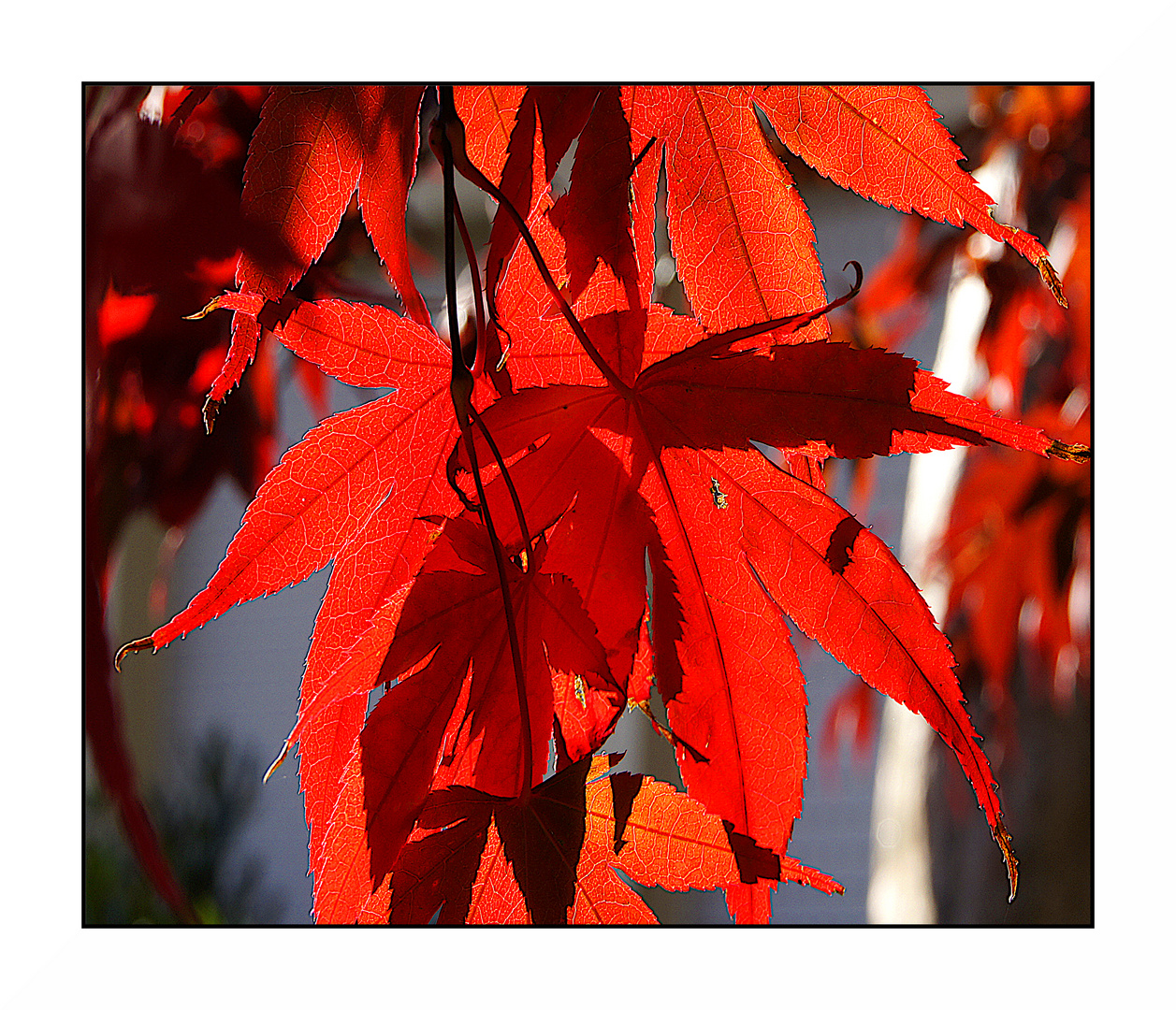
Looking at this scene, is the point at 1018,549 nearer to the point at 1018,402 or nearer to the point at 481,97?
the point at 1018,402

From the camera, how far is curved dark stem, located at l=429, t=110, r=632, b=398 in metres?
0.45

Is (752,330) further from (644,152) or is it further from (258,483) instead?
(258,483)

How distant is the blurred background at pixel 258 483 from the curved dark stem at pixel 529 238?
0.19ft

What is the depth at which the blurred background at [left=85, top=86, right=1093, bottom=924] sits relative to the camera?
0.69 metres

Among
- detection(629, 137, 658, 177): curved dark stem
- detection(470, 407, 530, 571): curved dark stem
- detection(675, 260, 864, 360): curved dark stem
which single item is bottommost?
detection(470, 407, 530, 571): curved dark stem

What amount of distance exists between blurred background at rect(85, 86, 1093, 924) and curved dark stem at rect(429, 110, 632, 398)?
0.06 m

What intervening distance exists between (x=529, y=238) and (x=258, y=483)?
0.52 m

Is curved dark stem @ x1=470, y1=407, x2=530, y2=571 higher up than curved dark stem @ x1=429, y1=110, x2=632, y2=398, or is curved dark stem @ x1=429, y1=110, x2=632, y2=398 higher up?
curved dark stem @ x1=429, y1=110, x2=632, y2=398

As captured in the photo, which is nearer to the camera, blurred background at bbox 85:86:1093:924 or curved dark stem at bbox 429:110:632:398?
curved dark stem at bbox 429:110:632:398

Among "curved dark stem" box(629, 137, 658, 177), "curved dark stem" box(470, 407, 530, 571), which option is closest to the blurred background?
"curved dark stem" box(629, 137, 658, 177)

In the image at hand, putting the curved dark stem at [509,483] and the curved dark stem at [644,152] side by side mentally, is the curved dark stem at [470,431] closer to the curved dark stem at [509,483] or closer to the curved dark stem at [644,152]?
the curved dark stem at [509,483]

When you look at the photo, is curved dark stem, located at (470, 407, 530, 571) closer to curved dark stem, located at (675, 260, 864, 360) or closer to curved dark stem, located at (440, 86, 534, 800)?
curved dark stem, located at (440, 86, 534, 800)

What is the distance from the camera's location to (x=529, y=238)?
454mm
